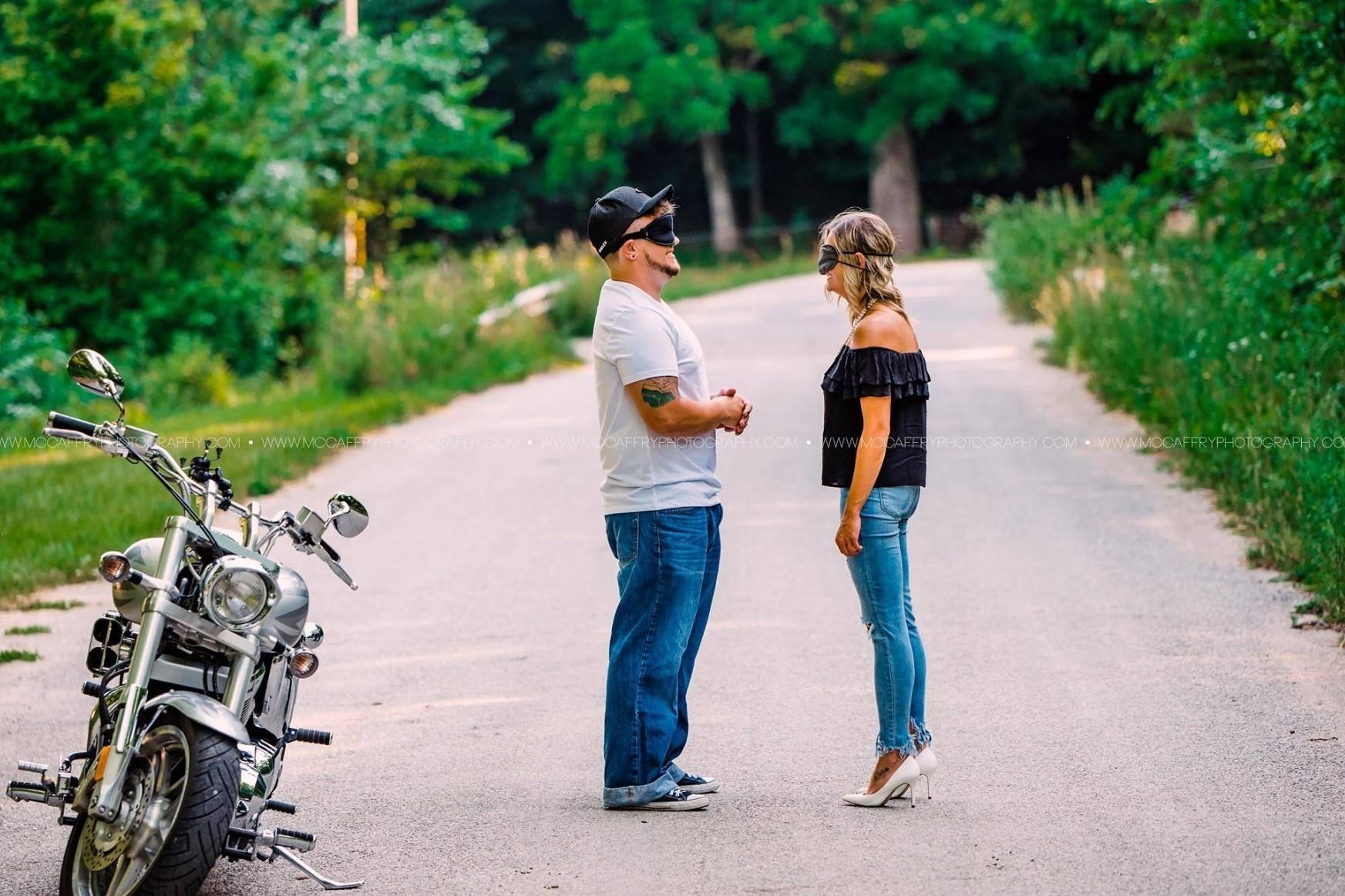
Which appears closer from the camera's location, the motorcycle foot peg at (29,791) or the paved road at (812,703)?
the motorcycle foot peg at (29,791)

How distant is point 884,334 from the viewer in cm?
561

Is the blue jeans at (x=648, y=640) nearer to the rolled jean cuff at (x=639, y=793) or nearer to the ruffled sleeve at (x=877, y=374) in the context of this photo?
the rolled jean cuff at (x=639, y=793)

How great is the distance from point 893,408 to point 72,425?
2520mm

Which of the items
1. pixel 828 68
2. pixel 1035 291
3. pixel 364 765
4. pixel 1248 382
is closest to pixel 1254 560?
pixel 1248 382

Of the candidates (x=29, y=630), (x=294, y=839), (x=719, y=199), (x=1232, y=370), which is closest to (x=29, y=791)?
(x=294, y=839)

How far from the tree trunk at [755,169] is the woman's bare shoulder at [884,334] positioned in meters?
48.4

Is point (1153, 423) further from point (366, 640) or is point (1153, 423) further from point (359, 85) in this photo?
point (359, 85)

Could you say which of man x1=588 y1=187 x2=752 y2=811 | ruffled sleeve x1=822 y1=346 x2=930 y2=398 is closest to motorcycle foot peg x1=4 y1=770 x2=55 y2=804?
man x1=588 y1=187 x2=752 y2=811

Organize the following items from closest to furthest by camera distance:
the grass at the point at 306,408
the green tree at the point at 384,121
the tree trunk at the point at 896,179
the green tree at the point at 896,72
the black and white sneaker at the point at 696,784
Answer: the black and white sneaker at the point at 696,784
the grass at the point at 306,408
the green tree at the point at 384,121
the green tree at the point at 896,72
the tree trunk at the point at 896,179

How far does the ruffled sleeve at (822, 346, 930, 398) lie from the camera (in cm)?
557

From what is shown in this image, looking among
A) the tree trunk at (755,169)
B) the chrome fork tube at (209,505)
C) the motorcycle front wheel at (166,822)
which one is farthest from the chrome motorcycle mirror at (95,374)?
the tree trunk at (755,169)

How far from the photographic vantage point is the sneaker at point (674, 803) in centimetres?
561

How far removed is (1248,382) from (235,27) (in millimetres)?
16927

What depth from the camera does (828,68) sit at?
49750 mm
